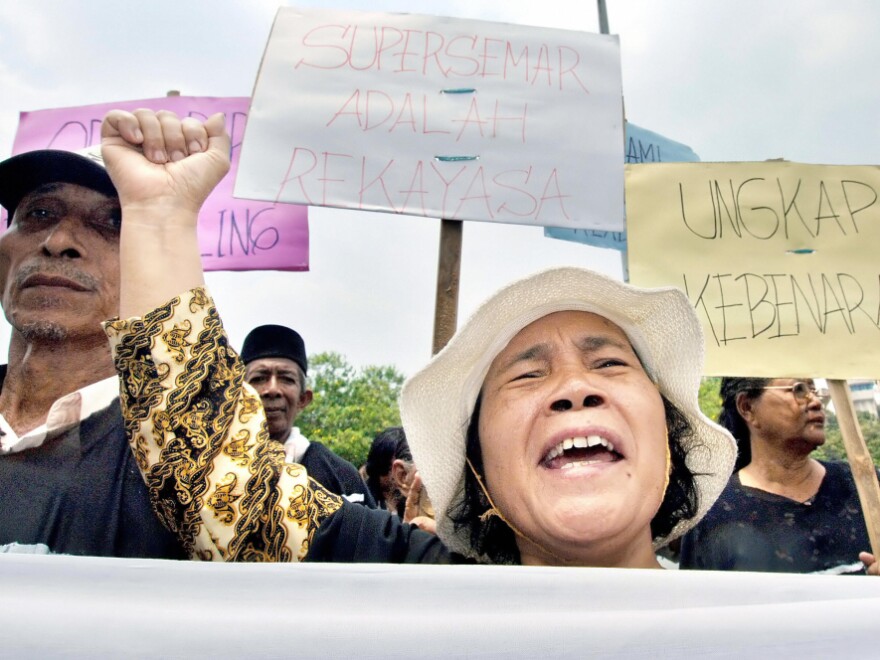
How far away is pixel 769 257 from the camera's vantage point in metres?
2.43

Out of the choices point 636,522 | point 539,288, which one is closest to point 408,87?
point 539,288

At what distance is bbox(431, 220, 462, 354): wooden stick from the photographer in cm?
222

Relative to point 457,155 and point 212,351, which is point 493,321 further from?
point 457,155

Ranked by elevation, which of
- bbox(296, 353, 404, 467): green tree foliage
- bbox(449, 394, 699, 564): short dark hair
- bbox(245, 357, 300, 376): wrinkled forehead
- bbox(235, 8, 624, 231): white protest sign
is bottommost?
bbox(449, 394, 699, 564): short dark hair

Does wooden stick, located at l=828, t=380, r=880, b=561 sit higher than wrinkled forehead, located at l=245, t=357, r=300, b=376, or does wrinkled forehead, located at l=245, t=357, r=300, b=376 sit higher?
wrinkled forehead, located at l=245, t=357, r=300, b=376

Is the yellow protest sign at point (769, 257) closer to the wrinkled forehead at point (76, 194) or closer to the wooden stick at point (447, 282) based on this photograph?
the wooden stick at point (447, 282)

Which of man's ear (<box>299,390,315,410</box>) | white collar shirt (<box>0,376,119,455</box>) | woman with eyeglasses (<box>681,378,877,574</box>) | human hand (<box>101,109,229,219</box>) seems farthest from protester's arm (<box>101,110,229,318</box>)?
man's ear (<box>299,390,315,410</box>)

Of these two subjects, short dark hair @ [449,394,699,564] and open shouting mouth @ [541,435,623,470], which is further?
short dark hair @ [449,394,699,564]

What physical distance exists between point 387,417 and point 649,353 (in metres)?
37.7

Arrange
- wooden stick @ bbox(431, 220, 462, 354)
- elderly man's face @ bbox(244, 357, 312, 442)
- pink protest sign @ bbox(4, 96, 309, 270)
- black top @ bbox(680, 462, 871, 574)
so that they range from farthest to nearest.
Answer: elderly man's face @ bbox(244, 357, 312, 442)
pink protest sign @ bbox(4, 96, 309, 270)
black top @ bbox(680, 462, 871, 574)
wooden stick @ bbox(431, 220, 462, 354)

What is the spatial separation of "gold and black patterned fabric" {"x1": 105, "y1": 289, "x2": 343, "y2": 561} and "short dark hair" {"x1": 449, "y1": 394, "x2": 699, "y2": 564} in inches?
14.7

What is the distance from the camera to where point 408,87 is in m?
2.57

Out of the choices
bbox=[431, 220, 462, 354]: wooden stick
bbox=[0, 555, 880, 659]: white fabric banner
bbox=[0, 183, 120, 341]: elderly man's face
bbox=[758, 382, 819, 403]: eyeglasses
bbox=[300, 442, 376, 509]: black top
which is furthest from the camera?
bbox=[300, 442, 376, 509]: black top

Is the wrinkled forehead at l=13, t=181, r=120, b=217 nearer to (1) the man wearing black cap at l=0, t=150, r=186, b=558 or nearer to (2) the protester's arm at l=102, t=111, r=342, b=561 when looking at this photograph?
(1) the man wearing black cap at l=0, t=150, r=186, b=558
